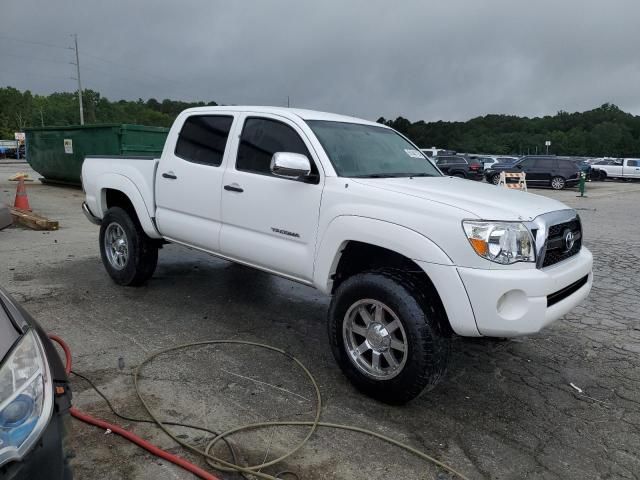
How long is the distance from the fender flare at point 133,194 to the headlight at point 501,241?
3.32 metres

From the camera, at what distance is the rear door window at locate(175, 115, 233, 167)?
4730 mm

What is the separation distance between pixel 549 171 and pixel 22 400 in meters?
28.1

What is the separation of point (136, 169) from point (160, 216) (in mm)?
659

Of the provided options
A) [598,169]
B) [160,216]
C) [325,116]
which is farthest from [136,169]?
[598,169]

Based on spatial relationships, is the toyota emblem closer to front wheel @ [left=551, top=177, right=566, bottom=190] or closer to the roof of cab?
the roof of cab

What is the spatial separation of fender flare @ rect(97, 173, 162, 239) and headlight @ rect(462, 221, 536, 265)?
10.9ft

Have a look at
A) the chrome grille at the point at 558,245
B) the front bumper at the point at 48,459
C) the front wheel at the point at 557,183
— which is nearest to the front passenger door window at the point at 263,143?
the chrome grille at the point at 558,245

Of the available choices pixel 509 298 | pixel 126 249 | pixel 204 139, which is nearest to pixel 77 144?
pixel 126 249

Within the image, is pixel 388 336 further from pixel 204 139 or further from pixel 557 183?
pixel 557 183

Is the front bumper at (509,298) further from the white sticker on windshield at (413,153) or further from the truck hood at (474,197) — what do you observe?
the white sticker on windshield at (413,153)

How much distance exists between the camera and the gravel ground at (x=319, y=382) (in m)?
2.90

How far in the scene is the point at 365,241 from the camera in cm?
349

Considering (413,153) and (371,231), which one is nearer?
(371,231)

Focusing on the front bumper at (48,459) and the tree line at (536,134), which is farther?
the tree line at (536,134)
